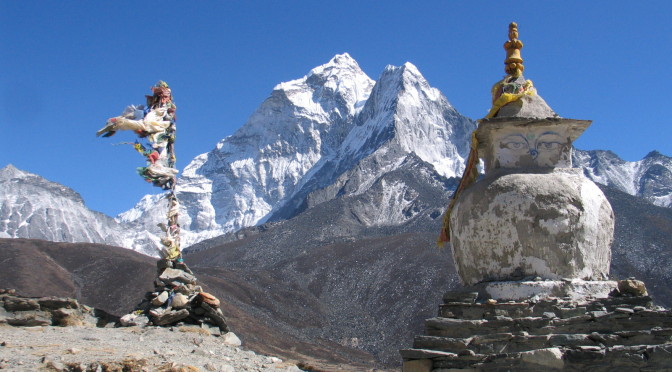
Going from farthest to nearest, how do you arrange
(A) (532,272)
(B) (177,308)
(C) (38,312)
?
(B) (177,308), (C) (38,312), (A) (532,272)

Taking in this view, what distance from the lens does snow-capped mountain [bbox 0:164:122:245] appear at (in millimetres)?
105562

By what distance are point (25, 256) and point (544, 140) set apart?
4553 centimetres

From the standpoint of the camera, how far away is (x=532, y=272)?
24.5 ft

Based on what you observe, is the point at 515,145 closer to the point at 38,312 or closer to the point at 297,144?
the point at 38,312

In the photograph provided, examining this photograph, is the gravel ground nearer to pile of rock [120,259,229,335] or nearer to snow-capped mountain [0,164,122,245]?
pile of rock [120,259,229,335]

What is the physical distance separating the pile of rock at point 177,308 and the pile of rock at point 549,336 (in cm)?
427

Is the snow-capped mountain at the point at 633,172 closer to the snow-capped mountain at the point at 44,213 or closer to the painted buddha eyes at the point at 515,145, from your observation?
the snow-capped mountain at the point at 44,213

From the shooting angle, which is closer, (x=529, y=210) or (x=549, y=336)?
(x=549, y=336)

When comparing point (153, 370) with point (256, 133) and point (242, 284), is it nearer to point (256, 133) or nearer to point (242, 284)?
point (242, 284)

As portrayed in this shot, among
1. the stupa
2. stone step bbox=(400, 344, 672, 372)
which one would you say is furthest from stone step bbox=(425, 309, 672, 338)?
the stupa

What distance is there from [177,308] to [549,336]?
219 inches

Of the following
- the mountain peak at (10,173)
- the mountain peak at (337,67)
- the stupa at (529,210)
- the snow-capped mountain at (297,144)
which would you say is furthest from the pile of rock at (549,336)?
the mountain peak at (337,67)

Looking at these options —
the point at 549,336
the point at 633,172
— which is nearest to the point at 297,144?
the point at 633,172

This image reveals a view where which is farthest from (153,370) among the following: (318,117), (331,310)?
(318,117)
